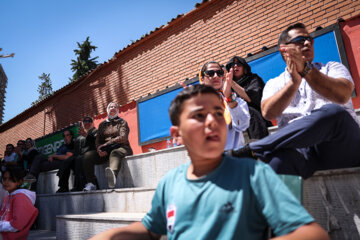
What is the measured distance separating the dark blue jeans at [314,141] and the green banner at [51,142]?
1096cm

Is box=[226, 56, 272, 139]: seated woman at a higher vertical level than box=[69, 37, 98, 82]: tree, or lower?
lower

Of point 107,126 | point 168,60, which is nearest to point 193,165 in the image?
point 107,126

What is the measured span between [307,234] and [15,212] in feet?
12.2

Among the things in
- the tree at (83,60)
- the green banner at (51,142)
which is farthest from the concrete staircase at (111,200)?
the tree at (83,60)

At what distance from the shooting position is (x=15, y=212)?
11.0 feet

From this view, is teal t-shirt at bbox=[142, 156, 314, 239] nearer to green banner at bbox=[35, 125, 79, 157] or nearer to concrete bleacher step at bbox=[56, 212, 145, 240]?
concrete bleacher step at bbox=[56, 212, 145, 240]

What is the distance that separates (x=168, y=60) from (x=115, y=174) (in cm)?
491

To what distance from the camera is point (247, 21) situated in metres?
6.66

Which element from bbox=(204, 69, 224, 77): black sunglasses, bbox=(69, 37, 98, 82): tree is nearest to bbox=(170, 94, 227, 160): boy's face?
bbox=(204, 69, 224, 77): black sunglasses

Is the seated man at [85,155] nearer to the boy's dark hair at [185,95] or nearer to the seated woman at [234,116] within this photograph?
the seated woman at [234,116]

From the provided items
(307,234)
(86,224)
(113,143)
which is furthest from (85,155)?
(307,234)

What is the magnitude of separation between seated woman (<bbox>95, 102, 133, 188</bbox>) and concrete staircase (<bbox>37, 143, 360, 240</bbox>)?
0.73 ft

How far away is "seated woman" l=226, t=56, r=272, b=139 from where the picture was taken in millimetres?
3176

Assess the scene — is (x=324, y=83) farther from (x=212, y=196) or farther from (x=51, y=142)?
(x=51, y=142)
